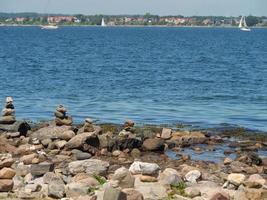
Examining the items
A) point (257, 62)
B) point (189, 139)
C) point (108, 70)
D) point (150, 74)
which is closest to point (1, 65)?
Result: point (108, 70)

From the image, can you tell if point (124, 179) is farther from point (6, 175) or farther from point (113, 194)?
point (6, 175)

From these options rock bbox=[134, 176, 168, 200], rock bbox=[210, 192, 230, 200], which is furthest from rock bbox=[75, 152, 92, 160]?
rock bbox=[210, 192, 230, 200]

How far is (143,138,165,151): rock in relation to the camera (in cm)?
2664

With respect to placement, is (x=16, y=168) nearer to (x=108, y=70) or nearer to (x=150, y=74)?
(x=150, y=74)

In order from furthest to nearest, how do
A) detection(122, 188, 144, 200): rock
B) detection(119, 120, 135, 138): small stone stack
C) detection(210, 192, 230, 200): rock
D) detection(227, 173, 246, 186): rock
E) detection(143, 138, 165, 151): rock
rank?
1. detection(119, 120, 135, 138): small stone stack
2. detection(143, 138, 165, 151): rock
3. detection(227, 173, 246, 186): rock
4. detection(210, 192, 230, 200): rock
5. detection(122, 188, 144, 200): rock

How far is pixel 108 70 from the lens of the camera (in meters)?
69.8

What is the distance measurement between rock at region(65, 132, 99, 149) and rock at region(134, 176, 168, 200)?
7767mm

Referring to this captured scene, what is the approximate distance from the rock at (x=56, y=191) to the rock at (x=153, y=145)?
381 inches

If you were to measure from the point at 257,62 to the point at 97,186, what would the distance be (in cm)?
7035

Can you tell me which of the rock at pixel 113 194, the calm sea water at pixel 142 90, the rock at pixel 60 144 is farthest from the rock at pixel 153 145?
the rock at pixel 113 194

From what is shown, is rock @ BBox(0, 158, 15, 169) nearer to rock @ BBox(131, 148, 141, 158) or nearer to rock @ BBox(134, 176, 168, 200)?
rock @ BBox(134, 176, 168, 200)

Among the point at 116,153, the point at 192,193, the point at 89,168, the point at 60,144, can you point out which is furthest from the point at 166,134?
the point at 192,193

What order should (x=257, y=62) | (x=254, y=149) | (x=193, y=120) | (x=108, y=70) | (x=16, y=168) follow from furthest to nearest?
(x=257, y=62), (x=108, y=70), (x=193, y=120), (x=254, y=149), (x=16, y=168)

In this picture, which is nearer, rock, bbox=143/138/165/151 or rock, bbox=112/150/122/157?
rock, bbox=112/150/122/157
